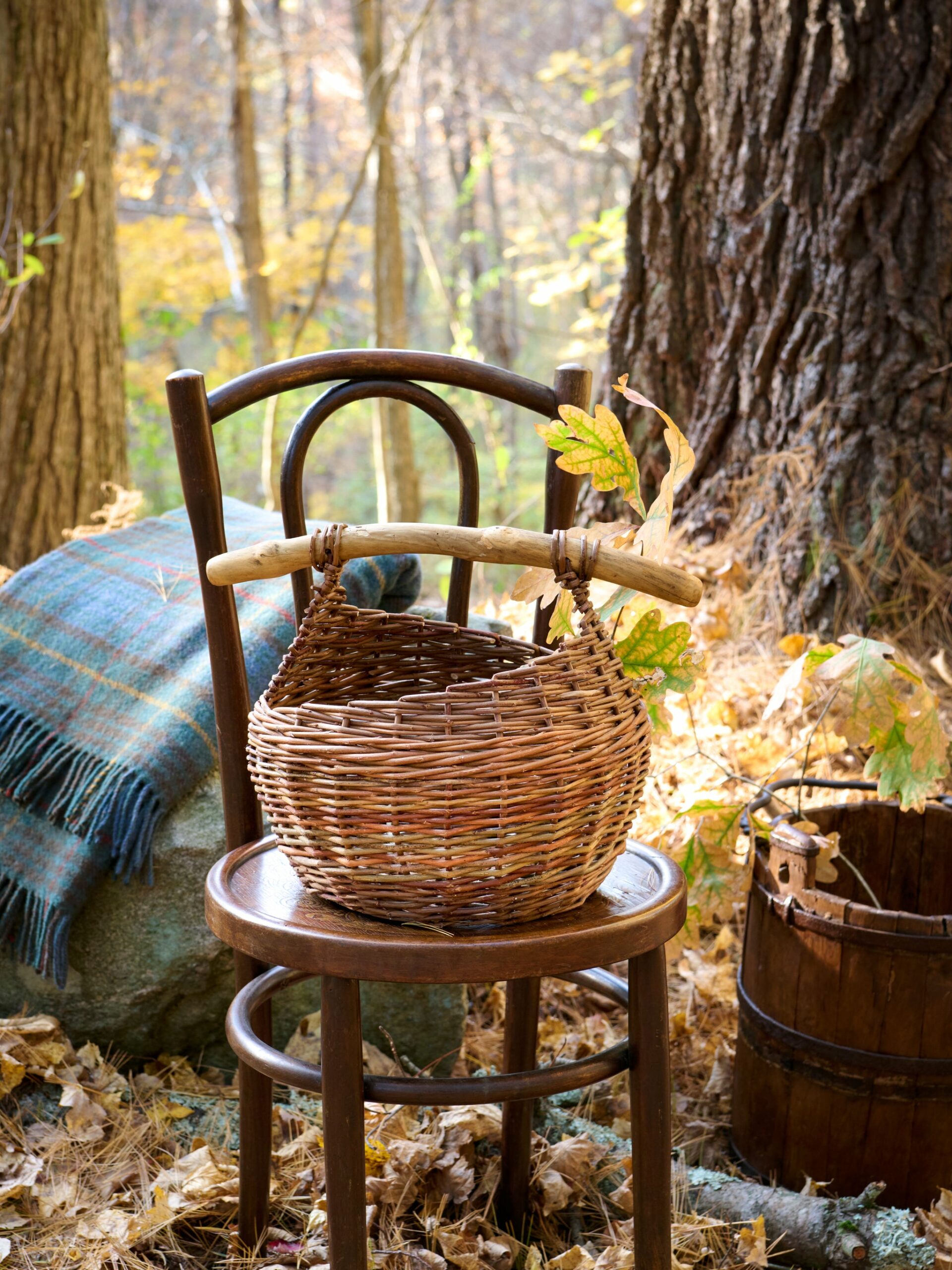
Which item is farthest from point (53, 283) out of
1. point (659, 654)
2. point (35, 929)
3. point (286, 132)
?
point (286, 132)

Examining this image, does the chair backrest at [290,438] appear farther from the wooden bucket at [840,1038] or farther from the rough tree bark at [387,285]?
the rough tree bark at [387,285]

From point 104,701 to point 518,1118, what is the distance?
1.07m

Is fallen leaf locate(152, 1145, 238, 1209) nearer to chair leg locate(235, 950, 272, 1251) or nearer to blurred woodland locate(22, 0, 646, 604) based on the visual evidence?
chair leg locate(235, 950, 272, 1251)

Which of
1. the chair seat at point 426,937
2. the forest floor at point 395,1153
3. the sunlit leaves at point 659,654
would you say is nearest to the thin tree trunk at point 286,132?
the forest floor at point 395,1153

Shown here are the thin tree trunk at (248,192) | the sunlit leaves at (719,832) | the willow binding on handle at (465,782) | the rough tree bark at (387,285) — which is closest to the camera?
the willow binding on handle at (465,782)

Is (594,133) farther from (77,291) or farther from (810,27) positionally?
(77,291)

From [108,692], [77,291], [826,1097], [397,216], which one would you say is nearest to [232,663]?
[108,692]

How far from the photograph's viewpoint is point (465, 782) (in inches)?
38.4

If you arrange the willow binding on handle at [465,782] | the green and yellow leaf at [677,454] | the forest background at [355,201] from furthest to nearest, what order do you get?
the forest background at [355,201], the green and yellow leaf at [677,454], the willow binding on handle at [465,782]

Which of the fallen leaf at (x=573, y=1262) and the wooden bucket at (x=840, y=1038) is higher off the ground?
the wooden bucket at (x=840, y=1038)

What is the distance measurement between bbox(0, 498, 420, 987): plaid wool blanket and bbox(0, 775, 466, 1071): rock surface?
0.18 feet

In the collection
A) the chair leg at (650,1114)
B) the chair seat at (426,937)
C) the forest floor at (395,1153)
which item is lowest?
the forest floor at (395,1153)

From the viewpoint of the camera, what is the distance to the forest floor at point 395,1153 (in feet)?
4.89

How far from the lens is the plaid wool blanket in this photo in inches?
72.3
